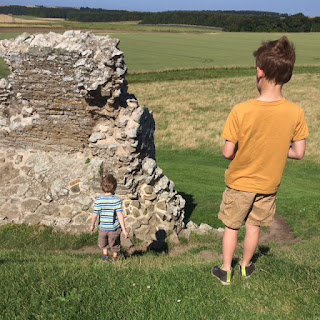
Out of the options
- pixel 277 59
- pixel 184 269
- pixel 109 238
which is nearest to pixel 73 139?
pixel 109 238

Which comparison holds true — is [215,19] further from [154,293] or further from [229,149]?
[154,293]

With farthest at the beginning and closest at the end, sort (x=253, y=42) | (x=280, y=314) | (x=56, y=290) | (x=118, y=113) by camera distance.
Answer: (x=253, y=42) < (x=118, y=113) < (x=56, y=290) < (x=280, y=314)

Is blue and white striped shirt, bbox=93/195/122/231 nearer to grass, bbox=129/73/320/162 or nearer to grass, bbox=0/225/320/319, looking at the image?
grass, bbox=0/225/320/319

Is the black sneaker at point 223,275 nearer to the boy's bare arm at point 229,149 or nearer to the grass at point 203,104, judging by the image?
the boy's bare arm at point 229,149

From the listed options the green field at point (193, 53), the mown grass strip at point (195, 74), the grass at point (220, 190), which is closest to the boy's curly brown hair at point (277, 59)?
the grass at point (220, 190)

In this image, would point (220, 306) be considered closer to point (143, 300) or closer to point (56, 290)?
point (143, 300)

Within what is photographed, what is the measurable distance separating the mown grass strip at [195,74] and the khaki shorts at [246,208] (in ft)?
133

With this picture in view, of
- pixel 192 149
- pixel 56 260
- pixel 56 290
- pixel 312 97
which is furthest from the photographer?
pixel 312 97

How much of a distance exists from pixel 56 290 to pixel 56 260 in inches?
69.3

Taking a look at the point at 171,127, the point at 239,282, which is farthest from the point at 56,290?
the point at 171,127

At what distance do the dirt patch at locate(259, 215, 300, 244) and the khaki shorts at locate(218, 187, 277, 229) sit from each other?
6.05 meters

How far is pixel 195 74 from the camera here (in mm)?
48969

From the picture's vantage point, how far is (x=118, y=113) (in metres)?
10.3

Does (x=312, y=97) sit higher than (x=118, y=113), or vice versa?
(x=118, y=113)
